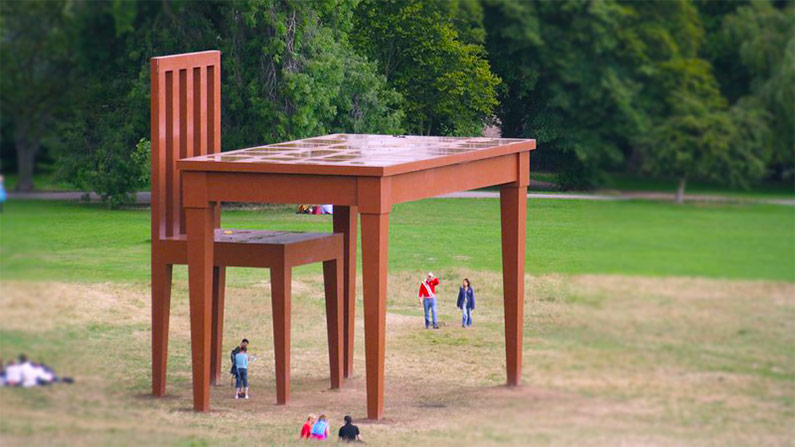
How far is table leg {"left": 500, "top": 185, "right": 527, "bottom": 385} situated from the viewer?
15.4 meters

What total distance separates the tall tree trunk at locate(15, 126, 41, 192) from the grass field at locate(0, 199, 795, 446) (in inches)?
6.2

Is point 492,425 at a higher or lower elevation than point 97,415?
lower

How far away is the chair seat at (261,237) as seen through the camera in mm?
13984

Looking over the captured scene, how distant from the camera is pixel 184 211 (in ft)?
46.8

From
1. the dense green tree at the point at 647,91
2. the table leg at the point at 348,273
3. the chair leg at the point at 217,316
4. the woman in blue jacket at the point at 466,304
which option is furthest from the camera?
the woman in blue jacket at the point at 466,304

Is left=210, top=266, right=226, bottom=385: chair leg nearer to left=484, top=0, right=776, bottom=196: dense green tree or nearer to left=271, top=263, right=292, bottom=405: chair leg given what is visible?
left=271, top=263, right=292, bottom=405: chair leg

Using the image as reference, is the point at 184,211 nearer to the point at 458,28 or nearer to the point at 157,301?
the point at 157,301

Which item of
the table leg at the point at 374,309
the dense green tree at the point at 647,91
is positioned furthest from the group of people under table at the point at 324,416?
the dense green tree at the point at 647,91

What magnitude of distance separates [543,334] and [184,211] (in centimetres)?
689

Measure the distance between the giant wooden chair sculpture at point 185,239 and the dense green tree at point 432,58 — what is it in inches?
565

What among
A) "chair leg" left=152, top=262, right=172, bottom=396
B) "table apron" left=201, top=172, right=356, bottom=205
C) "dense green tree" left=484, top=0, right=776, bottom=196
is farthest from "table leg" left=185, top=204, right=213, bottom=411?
"dense green tree" left=484, top=0, right=776, bottom=196

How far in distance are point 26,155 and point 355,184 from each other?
552cm

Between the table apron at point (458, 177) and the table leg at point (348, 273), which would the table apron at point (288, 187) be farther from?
the table leg at point (348, 273)

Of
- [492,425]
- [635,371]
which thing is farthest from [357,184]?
[635,371]
